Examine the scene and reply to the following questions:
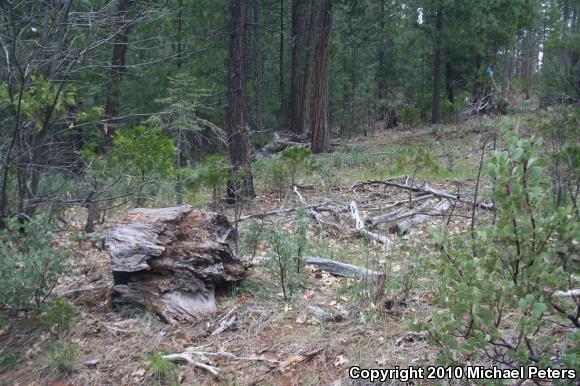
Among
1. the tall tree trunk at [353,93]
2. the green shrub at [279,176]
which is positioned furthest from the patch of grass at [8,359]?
the tall tree trunk at [353,93]

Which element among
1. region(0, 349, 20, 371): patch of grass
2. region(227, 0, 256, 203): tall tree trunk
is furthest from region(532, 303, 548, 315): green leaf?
region(227, 0, 256, 203): tall tree trunk

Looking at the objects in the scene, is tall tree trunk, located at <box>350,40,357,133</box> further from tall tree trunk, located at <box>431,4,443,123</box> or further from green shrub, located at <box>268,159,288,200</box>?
green shrub, located at <box>268,159,288,200</box>

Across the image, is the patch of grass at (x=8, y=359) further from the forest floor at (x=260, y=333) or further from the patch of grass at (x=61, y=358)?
the patch of grass at (x=61, y=358)

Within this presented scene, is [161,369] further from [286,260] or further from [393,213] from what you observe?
[393,213]

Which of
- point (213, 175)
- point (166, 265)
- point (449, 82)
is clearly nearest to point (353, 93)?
point (449, 82)

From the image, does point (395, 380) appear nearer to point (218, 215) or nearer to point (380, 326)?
point (380, 326)

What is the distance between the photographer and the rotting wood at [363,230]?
18.4 feet

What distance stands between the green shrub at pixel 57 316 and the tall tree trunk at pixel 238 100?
13.3 ft

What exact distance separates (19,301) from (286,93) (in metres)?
18.4

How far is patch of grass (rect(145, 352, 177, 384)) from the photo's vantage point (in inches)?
137

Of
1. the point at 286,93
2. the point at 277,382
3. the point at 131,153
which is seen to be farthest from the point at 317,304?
the point at 286,93

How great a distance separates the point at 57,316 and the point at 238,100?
199 inches

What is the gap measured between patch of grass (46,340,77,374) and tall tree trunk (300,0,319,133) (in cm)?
1214

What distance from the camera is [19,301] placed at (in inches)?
156
